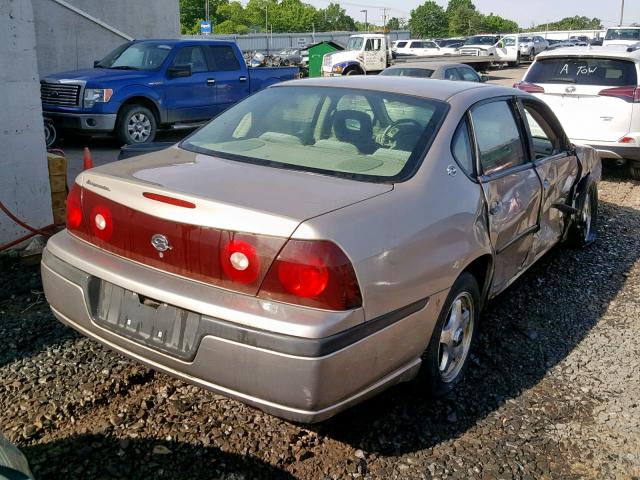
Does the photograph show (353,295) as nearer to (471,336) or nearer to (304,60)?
(471,336)

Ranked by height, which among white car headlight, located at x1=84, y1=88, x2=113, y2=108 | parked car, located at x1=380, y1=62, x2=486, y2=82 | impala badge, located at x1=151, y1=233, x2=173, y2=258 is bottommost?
impala badge, located at x1=151, y1=233, x2=173, y2=258

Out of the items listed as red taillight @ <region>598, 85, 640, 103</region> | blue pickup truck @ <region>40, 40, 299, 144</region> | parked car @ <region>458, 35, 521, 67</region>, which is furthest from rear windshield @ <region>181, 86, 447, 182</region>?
parked car @ <region>458, 35, 521, 67</region>

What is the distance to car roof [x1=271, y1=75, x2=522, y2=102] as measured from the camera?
3.72 meters

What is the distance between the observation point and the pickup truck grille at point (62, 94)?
1038 centimetres

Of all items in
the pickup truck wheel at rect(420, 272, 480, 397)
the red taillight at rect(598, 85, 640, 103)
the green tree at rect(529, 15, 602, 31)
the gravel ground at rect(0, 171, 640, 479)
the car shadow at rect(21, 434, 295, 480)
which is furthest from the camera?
the green tree at rect(529, 15, 602, 31)

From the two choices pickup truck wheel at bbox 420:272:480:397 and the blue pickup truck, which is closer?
pickup truck wheel at bbox 420:272:480:397

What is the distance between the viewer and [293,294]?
8.29 feet

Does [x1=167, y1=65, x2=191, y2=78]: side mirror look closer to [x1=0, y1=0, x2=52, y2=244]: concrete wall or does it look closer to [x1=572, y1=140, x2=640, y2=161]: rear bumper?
[x1=0, y1=0, x2=52, y2=244]: concrete wall

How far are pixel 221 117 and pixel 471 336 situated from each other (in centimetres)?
196

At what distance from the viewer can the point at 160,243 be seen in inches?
109

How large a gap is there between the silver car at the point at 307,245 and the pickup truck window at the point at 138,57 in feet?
26.4

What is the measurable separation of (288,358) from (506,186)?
1949 millimetres

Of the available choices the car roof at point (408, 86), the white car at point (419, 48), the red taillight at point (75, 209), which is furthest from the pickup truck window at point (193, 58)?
the white car at point (419, 48)

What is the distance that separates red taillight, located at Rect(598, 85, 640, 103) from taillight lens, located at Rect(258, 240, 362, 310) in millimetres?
7322
